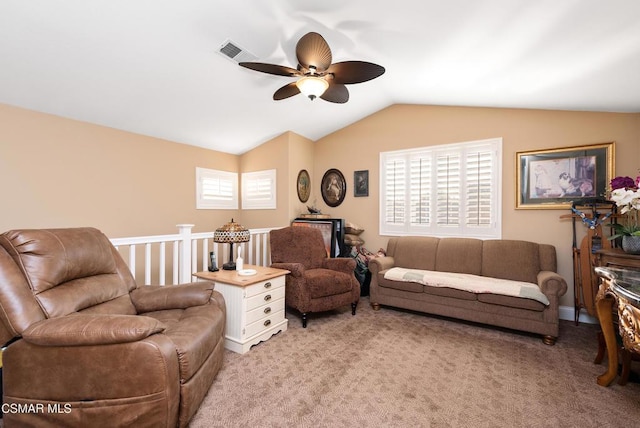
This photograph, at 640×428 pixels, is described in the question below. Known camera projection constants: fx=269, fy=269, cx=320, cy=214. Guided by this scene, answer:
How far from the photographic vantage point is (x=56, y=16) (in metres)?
1.89

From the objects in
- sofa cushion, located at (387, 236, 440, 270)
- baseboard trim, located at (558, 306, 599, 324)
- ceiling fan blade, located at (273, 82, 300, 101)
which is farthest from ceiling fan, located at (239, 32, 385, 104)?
baseboard trim, located at (558, 306, 599, 324)

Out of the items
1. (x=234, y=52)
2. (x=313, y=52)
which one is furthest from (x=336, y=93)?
(x=234, y=52)

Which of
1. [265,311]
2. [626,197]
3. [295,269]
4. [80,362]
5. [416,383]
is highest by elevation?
[626,197]

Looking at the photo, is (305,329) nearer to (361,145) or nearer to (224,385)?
(224,385)

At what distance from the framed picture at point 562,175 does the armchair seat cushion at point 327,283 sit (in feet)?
7.72

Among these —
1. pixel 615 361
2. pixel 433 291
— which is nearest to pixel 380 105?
pixel 433 291

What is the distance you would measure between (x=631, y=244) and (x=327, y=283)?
2.76 meters

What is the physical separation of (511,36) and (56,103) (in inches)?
163

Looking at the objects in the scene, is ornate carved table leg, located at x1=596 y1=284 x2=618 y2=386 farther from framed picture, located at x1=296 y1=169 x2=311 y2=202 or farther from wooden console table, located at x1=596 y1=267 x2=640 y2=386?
framed picture, located at x1=296 y1=169 x2=311 y2=202

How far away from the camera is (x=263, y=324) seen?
100 inches

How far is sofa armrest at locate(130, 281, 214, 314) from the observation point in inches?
80.2

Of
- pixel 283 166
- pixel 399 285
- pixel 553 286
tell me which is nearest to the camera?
pixel 553 286

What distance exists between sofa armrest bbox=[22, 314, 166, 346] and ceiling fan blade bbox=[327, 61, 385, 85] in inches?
81.5

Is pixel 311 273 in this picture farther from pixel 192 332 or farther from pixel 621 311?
pixel 621 311
